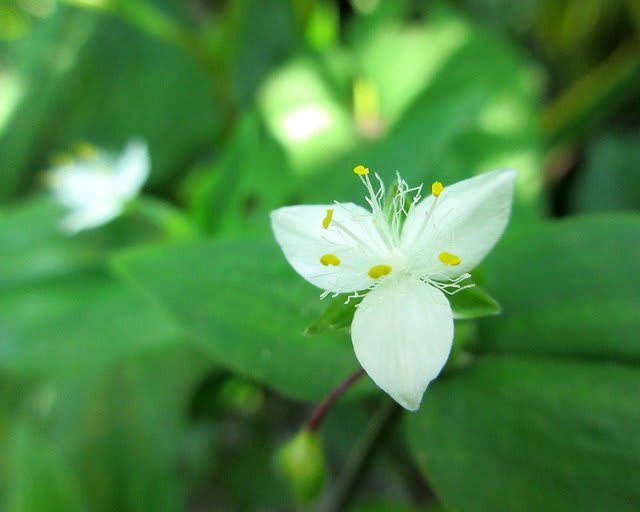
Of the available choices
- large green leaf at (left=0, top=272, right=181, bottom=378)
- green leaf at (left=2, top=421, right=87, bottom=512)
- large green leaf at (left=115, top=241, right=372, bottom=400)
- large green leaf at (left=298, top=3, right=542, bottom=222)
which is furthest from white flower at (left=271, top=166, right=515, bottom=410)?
green leaf at (left=2, top=421, right=87, bottom=512)

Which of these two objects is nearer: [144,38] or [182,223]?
[182,223]

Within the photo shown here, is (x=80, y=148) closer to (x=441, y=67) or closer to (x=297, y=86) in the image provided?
(x=297, y=86)

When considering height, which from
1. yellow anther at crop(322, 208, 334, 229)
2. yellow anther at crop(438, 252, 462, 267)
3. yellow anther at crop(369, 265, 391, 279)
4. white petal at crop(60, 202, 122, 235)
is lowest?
white petal at crop(60, 202, 122, 235)

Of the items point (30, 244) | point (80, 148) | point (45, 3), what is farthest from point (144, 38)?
point (30, 244)

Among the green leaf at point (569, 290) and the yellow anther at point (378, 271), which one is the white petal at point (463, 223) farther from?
the green leaf at point (569, 290)

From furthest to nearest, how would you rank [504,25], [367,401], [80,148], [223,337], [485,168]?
[504,25], [80,148], [485,168], [367,401], [223,337]

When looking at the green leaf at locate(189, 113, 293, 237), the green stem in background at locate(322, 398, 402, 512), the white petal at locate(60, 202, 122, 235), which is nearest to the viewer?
the green stem in background at locate(322, 398, 402, 512)

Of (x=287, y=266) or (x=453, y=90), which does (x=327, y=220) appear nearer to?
(x=287, y=266)

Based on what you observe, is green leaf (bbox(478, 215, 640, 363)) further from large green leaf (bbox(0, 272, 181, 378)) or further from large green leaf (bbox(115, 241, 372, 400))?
large green leaf (bbox(0, 272, 181, 378))
